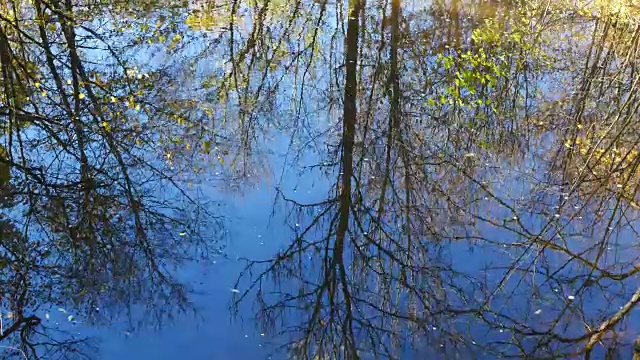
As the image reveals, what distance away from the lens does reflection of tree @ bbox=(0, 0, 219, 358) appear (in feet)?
12.4

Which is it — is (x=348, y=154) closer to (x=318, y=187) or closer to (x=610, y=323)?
(x=318, y=187)

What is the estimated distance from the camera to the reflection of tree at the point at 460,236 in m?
3.62

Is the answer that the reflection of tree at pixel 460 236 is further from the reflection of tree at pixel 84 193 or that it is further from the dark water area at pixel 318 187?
the reflection of tree at pixel 84 193

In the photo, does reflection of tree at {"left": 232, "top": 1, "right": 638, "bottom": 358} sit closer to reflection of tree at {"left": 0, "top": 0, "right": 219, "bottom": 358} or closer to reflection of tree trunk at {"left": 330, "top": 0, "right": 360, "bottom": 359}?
reflection of tree trunk at {"left": 330, "top": 0, "right": 360, "bottom": 359}

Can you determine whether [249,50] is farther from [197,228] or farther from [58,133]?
[197,228]

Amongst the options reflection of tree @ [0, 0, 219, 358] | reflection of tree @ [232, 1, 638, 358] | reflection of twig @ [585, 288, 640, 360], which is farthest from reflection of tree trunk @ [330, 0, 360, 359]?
reflection of twig @ [585, 288, 640, 360]

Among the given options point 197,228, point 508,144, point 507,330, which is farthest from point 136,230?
point 508,144

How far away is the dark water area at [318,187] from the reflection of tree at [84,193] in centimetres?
2

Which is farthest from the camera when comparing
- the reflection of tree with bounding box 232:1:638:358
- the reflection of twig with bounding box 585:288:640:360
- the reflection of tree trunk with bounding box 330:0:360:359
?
the reflection of tree trunk with bounding box 330:0:360:359

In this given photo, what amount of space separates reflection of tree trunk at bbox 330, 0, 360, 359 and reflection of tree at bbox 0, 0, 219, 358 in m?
1.04

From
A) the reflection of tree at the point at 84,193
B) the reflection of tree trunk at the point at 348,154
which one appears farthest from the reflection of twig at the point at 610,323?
the reflection of tree at the point at 84,193

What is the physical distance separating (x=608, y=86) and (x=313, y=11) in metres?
4.33

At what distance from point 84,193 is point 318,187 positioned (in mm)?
2006

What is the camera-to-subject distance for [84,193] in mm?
4801
